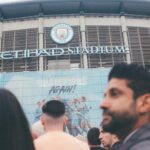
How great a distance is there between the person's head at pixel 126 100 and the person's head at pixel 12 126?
47cm

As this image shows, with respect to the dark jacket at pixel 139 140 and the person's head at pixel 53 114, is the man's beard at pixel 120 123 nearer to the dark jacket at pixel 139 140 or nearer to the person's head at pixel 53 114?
the dark jacket at pixel 139 140

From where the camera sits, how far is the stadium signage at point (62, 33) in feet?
119

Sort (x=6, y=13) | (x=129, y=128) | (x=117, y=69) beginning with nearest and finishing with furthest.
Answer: (x=129, y=128)
(x=117, y=69)
(x=6, y=13)

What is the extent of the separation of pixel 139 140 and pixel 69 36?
112 ft

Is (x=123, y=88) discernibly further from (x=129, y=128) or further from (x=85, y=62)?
(x=85, y=62)

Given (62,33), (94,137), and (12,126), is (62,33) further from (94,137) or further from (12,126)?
(12,126)

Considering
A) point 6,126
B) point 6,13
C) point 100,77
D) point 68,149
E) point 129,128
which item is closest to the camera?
point 6,126

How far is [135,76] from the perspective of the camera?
2652mm

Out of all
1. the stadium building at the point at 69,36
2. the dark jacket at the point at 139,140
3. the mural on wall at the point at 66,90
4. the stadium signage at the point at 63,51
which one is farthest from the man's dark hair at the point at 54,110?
the stadium signage at the point at 63,51

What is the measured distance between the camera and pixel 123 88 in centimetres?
262

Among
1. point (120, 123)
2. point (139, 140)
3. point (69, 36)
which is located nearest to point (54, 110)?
point (120, 123)

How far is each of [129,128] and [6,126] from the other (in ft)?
2.37

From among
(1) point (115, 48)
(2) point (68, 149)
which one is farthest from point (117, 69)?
(1) point (115, 48)

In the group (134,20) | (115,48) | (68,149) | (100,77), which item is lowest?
(68,149)
